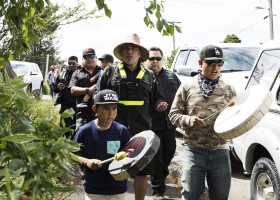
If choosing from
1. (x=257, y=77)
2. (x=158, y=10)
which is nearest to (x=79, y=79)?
(x=257, y=77)

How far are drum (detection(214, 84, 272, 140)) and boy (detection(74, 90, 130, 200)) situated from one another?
0.74 metres

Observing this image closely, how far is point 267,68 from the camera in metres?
4.69

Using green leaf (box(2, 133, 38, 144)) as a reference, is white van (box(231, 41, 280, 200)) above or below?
below

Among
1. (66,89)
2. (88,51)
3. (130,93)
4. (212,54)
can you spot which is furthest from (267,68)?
(66,89)

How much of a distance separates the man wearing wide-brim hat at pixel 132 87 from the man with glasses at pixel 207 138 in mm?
664

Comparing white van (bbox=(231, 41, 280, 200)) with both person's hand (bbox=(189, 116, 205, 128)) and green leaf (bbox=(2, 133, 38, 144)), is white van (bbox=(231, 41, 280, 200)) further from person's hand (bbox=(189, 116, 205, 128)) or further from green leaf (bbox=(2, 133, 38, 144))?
green leaf (bbox=(2, 133, 38, 144))

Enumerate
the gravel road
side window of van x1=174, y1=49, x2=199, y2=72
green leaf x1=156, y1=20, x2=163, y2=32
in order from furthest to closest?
1. side window of van x1=174, y1=49, x2=199, y2=72
2. the gravel road
3. green leaf x1=156, y1=20, x2=163, y2=32

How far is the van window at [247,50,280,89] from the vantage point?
14.6ft

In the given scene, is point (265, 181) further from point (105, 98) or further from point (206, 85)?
point (105, 98)

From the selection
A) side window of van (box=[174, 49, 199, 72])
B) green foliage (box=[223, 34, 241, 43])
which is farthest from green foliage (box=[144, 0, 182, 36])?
green foliage (box=[223, 34, 241, 43])

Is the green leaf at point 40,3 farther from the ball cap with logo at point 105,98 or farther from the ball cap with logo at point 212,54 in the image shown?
the ball cap with logo at point 212,54

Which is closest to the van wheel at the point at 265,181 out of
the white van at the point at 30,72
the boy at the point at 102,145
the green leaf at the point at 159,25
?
the boy at the point at 102,145

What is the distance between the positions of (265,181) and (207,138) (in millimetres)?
1059

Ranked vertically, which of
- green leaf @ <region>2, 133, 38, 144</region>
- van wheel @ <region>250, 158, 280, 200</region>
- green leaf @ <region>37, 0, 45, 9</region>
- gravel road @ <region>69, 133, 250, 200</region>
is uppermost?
green leaf @ <region>37, 0, 45, 9</region>
